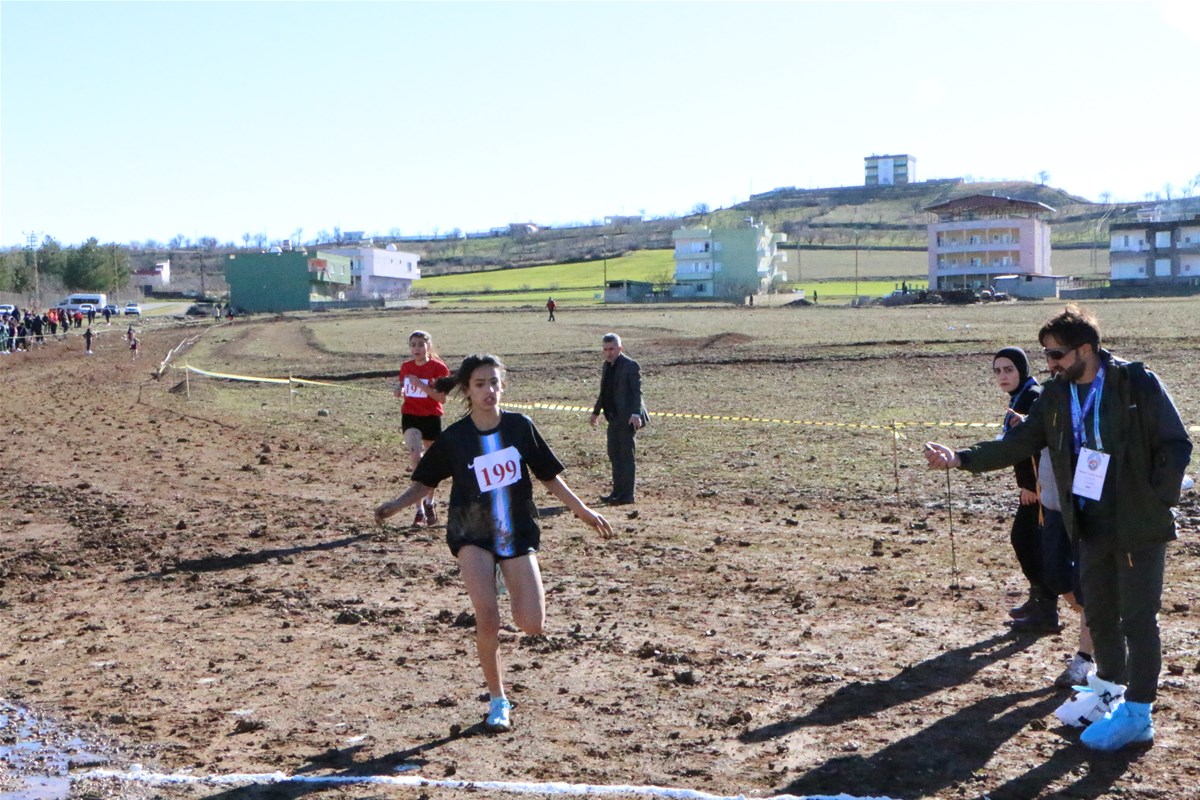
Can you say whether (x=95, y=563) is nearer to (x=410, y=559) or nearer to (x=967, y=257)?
(x=410, y=559)

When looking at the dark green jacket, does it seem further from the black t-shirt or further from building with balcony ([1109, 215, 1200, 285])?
building with balcony ([1109, 215, 1200, 285])

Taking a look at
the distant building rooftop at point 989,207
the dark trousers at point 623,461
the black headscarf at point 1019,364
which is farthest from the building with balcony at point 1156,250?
the black headscarf at point 1019,364

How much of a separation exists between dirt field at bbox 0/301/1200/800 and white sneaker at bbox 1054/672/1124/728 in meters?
0.09

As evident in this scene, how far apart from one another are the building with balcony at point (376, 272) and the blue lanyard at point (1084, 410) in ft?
466

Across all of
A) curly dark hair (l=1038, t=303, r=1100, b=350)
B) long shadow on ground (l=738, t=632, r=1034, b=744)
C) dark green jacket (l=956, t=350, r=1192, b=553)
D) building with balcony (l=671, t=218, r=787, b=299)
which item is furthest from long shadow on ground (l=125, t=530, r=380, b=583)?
building with balcony (l=671, t=218, r=787, b=299)

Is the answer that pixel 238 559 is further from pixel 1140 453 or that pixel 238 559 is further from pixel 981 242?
pixel 981 242

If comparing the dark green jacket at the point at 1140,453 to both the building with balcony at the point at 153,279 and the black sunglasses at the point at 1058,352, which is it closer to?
the black sunglasses at the point at 1058,352

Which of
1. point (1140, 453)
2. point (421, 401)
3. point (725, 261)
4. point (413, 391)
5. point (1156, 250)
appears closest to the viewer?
point (1140, 453)

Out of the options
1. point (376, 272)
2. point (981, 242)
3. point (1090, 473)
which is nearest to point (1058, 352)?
point (1090, 473)

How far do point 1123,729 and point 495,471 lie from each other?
307 centimetres

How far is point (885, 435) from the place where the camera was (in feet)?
56.4

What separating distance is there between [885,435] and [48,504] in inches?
410

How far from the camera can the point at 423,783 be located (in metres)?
5.50

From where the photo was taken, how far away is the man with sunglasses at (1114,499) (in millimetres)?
5465
